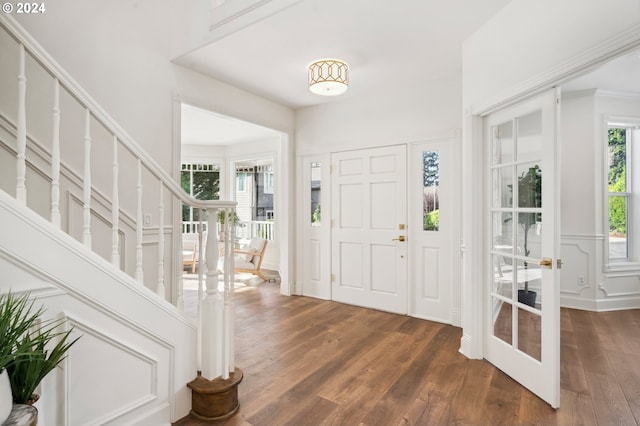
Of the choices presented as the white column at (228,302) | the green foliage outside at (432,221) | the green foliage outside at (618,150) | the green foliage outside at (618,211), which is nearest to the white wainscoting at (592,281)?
the green foliage outside at (618,211)

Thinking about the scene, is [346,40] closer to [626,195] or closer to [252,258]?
[252,258]

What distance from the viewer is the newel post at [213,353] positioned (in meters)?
1.89

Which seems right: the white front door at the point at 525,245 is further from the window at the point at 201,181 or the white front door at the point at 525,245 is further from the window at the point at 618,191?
the window at the point at 201,181

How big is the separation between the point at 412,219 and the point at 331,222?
1.12 m

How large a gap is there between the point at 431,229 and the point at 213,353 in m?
2.64

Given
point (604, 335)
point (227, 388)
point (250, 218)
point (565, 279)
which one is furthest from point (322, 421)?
point (250, 218)

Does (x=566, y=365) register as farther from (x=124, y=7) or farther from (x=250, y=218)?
(x=250, y=218)

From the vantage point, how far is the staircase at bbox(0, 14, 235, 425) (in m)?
1.40

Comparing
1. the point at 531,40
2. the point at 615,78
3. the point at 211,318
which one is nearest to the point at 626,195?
the point at 615,78

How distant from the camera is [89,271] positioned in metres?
1.52

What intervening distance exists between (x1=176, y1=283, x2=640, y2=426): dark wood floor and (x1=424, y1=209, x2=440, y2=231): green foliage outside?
3.43 feet

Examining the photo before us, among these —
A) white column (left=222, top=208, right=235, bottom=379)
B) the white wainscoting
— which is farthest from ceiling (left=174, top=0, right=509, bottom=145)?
the white wainscoting

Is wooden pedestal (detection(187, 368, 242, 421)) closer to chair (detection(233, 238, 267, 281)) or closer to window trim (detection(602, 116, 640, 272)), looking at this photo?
chair (detection(233, 238, 267, 281))

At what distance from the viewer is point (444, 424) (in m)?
1.84
